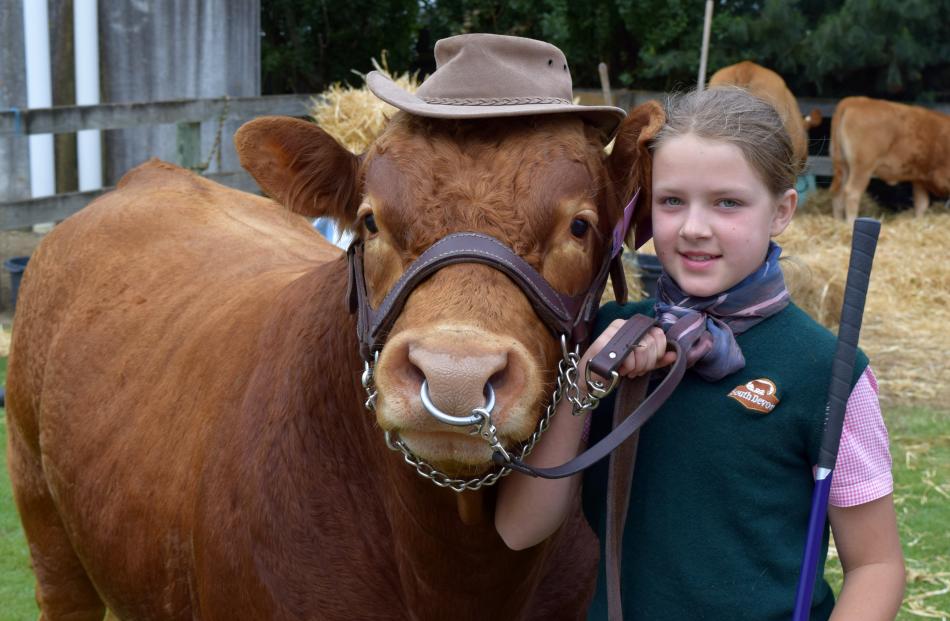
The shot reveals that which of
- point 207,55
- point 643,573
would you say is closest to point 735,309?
point 643,573

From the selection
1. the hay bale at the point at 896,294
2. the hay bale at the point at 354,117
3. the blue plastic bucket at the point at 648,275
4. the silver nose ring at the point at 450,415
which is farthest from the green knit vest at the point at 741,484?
the hay bale at the point at 354,117

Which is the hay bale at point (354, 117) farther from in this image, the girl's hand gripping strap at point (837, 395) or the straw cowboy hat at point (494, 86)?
the girl's hand gripping strap at point (837, 395)

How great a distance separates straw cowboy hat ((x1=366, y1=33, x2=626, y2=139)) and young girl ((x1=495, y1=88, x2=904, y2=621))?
0.77 ft

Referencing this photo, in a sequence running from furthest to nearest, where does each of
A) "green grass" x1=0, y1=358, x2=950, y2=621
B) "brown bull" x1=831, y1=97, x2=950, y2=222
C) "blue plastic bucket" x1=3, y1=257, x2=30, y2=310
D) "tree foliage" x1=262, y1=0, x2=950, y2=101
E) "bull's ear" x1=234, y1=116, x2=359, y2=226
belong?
1. "brown bull" x1=831, y1=97, x2=950, y2=222
2. "tree foliage" x1=262, y1=0, x2=950, y2=101
3. "blue plastic bucket" x1=3, y1=257, x2=30, y2=310
4. "green grass" x1=0, y1=358, x2=950, y2=621
5. "bull's ear" x1=234, y1=116, x2=359, y2=226

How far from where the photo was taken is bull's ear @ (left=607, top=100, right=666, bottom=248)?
2.04 meters

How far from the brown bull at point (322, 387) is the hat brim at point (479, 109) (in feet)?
0.13

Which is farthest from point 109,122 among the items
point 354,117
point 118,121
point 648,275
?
point 648,275

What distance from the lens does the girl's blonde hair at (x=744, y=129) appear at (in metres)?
1.92

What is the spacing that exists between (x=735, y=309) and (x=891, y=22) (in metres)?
12.8

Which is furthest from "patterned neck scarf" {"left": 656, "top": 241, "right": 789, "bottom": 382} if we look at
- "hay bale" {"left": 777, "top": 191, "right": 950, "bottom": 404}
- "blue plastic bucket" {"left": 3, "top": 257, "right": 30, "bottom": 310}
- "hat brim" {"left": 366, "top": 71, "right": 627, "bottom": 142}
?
"blue plastic bucket" {"left": 3, "top": 257, "right": 30, "bottom": 310}

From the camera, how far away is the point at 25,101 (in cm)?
995

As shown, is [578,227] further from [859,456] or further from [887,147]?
[887,147]

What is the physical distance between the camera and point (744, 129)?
1.93 metres

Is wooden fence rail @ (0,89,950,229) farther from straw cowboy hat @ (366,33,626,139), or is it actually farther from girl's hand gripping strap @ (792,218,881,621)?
girl's hand gripping strap @ (792,218,881,621)
